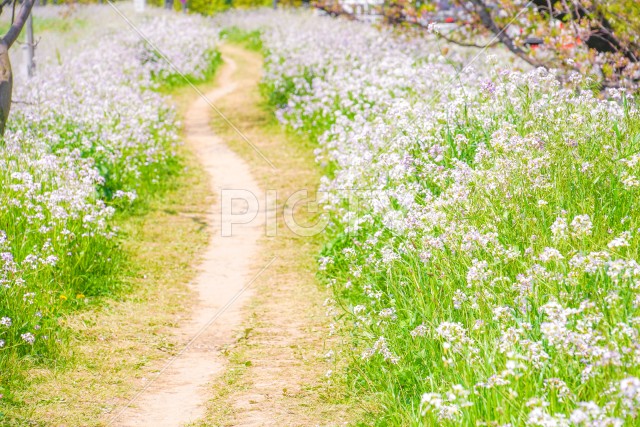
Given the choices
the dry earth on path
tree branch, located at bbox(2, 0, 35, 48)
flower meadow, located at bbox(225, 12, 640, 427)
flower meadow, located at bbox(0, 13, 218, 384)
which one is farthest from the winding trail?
tree branch, located at bbox(2, 0, 35, 48)

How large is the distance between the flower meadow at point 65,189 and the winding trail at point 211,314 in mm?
944

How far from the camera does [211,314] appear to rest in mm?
7230

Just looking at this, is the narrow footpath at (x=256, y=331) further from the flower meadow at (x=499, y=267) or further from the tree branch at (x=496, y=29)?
the tree branch at (x=496, y=29)

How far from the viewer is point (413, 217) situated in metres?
5.70

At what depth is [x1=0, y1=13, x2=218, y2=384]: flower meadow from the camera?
241 inches

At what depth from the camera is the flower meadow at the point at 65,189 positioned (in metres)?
6.12

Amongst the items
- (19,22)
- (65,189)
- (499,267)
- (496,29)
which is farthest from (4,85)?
(496,29)

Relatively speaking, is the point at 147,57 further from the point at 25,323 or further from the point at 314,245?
the point at 25,323

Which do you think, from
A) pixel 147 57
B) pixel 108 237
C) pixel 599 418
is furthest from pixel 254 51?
pixel 599 418

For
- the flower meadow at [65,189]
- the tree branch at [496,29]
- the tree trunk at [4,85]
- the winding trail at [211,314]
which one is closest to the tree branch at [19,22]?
the tree trunk at [4,85]

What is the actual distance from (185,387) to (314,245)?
3723 millimetres

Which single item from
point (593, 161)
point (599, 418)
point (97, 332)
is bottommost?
point (97, 332)

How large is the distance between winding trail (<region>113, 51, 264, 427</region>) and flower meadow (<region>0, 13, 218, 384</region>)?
944mm

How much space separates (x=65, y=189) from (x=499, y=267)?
486 cm
